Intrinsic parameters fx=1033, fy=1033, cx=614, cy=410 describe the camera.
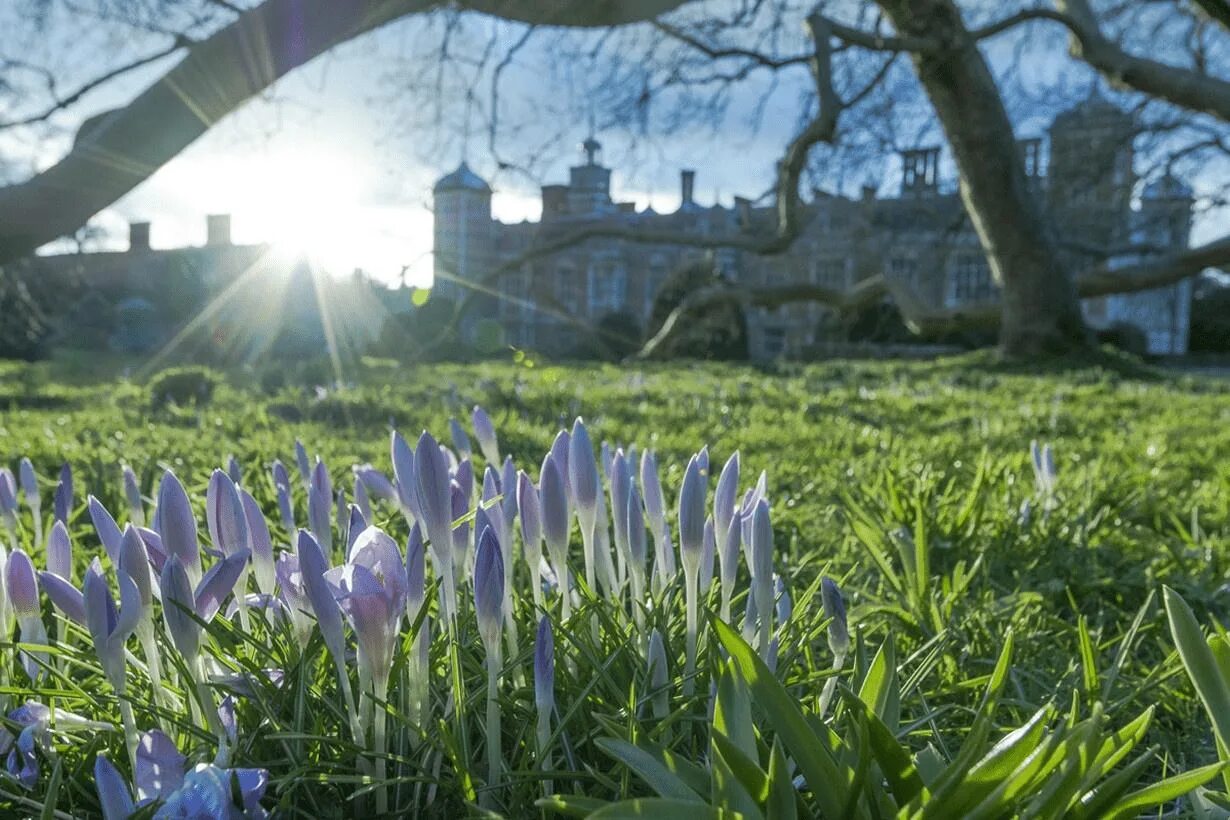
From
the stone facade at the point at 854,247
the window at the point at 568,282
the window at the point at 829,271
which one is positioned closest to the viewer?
the stone facade at the point at 854,247

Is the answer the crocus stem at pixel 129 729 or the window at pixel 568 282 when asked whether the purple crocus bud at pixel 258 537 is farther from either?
the window at pixel 568 282

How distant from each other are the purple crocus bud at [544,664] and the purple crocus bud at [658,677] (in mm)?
159

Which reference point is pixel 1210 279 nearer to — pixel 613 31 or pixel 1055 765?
pixel 613 31

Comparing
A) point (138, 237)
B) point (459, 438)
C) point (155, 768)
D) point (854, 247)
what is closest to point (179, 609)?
point (155, 768)

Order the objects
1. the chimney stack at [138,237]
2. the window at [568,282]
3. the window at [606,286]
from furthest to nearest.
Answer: the chimney stack at [138,237]
the window at [606,286]
the window at [568,282]

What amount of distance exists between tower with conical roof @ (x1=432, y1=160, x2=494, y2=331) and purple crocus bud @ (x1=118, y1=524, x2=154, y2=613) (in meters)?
5.45

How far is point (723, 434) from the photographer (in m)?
5.36

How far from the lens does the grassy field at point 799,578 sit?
122cm

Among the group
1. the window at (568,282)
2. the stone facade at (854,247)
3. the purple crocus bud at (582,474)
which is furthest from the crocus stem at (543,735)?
the window at (568,282)

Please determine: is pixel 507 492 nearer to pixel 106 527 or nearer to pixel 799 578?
pixel 106 527

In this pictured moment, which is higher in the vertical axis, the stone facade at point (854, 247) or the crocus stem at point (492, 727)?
the stone facade at point (854, 247)

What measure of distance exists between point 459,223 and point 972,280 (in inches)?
2020

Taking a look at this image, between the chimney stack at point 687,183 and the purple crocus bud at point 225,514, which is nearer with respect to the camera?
the purple crocus bud at point 225,514

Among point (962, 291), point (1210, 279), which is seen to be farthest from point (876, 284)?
point (1210, 279)
